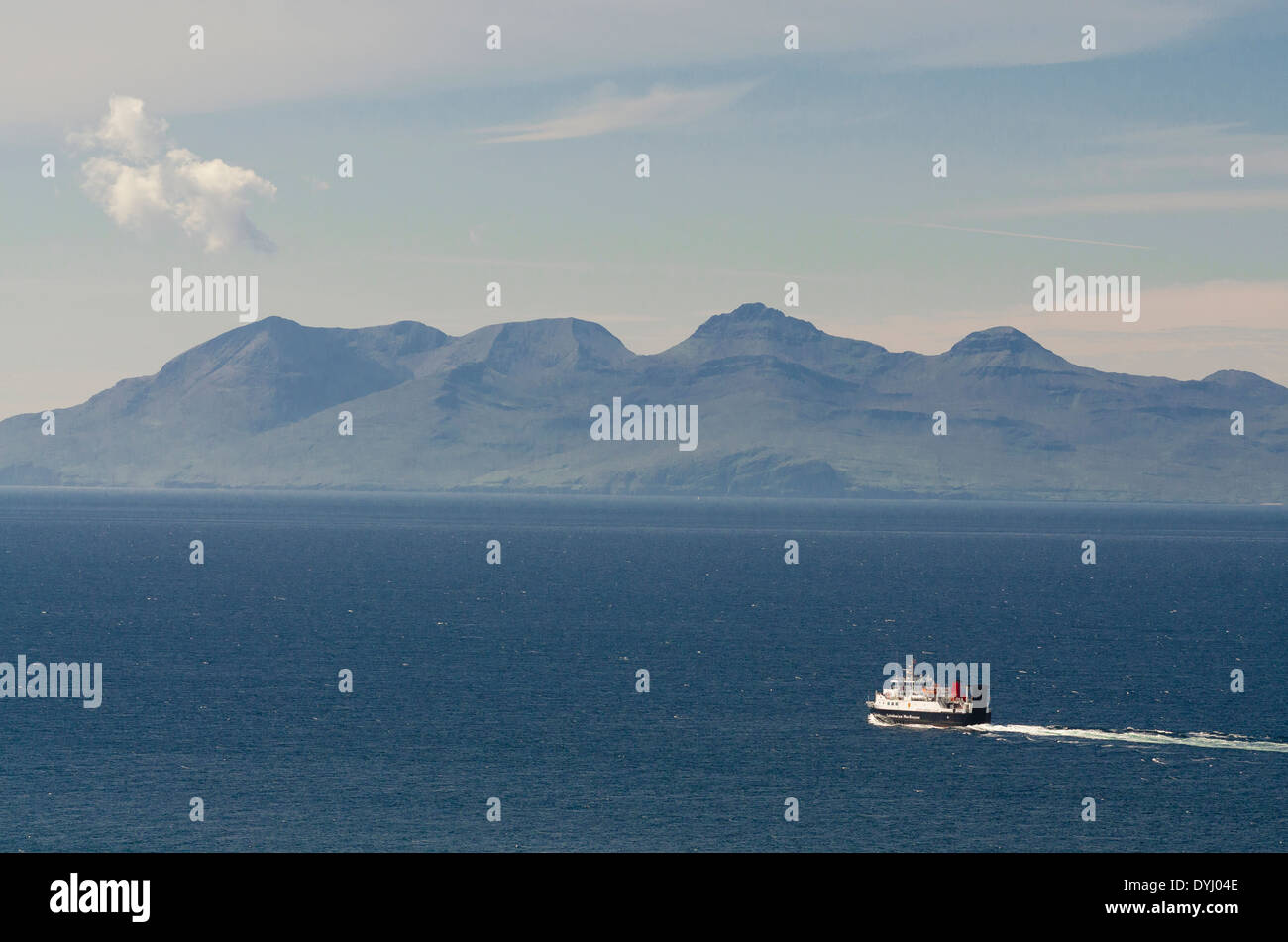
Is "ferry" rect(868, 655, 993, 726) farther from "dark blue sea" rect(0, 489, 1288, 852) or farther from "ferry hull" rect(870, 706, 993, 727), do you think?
Result: "dark blue sea" rect(0, 489, 1288, 852)

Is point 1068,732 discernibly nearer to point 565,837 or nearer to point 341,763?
point 565,837

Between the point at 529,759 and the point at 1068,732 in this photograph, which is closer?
the point at 529,759
